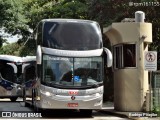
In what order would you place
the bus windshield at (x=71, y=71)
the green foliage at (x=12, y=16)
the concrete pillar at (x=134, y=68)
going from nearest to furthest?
the bus windshield at (x=71, y=71) → the concrete pillar at (x=134, y=68) → the green foliage at (x=12, y=16)

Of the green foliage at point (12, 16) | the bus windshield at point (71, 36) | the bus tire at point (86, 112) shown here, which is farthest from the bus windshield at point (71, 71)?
the green foliage at point (12, 16)

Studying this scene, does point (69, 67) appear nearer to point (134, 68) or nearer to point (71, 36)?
point (71, 36)

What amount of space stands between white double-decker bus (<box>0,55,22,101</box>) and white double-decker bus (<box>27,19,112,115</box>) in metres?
13.3

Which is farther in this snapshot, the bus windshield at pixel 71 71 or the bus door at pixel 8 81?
the bus door at pixel 8 81

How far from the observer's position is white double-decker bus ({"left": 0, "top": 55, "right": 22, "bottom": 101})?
103 ft

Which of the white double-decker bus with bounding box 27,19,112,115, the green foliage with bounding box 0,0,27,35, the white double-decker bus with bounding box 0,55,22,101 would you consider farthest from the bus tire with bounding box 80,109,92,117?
the green foliage with bounding box 0,0,27,35

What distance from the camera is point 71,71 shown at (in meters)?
18.0

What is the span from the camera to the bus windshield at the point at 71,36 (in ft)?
59.4

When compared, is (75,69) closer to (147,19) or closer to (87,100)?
(87,100)

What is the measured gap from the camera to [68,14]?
3547 cm

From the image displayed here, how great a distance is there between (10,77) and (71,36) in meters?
14.2

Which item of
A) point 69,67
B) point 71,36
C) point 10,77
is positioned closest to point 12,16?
point 10,77

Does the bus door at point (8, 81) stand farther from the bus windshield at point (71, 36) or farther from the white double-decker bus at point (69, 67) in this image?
the bus windshield at point (71, 36)

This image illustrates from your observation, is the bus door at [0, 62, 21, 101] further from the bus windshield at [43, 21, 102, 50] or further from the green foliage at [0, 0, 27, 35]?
the bus windshield at [43, 21, 102, 50]
